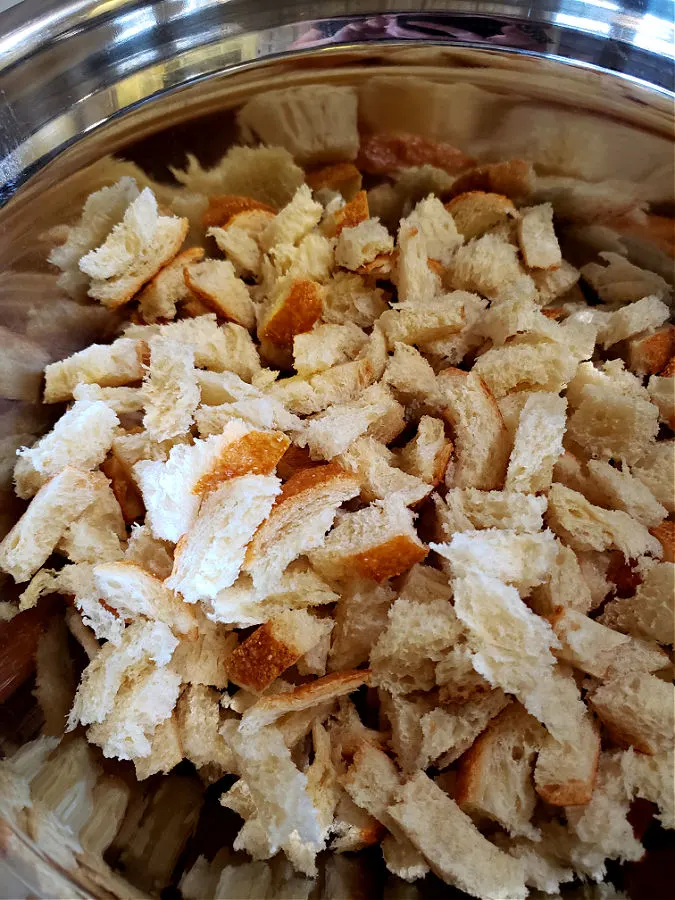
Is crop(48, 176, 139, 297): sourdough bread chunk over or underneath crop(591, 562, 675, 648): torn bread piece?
over

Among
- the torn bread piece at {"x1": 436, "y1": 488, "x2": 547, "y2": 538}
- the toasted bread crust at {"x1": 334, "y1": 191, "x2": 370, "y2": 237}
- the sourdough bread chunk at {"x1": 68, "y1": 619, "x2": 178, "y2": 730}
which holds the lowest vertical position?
the sourdough bread chunk at {"x1": 68, "y1": 619, "x2": 178, "y2": 730}

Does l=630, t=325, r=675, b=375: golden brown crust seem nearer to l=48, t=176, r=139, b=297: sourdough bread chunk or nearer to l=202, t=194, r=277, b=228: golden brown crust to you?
l=202, t=194, r=277, b=228: golden brown crust

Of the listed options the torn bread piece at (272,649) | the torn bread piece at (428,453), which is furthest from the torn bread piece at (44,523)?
the torn bread piece at (428,453)

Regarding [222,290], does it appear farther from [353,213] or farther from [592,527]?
[592,527]

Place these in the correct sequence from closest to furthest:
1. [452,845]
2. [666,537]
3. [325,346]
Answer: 1. [452,845]
2. [666,537]
3. [325,346]

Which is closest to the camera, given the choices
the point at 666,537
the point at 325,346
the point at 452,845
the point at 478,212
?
the point at 452,845

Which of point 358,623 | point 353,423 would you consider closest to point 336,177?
point 353,423

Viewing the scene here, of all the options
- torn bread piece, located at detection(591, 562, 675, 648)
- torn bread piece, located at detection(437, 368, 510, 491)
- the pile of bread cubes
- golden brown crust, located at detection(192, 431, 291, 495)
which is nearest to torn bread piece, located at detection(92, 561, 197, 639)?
the pile of bread cubes
